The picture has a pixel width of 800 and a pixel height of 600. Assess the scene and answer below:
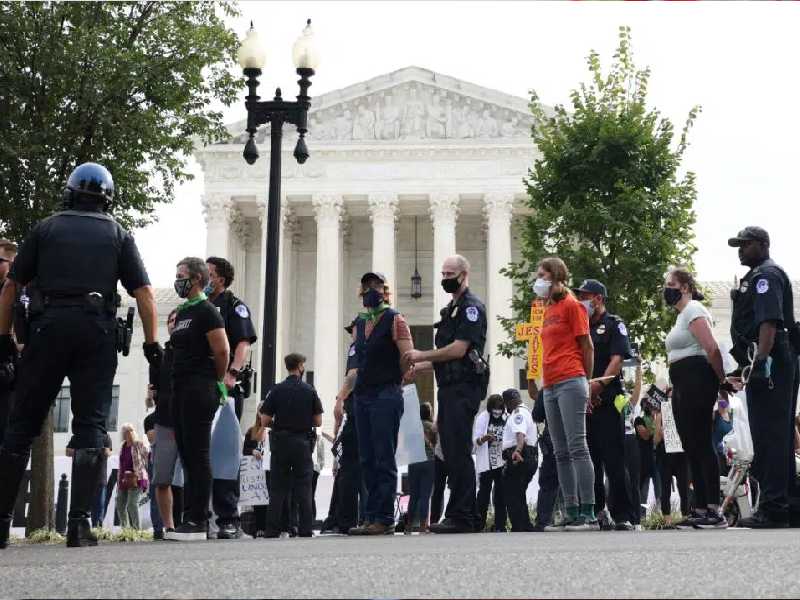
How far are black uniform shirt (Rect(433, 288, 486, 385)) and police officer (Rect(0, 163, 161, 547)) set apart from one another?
2.75m

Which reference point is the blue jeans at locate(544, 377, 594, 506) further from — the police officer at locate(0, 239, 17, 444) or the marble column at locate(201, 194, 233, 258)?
the marble column at locate(201, 194, 233, 258)

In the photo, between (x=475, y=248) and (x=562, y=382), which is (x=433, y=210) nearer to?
(x=475, y=248)

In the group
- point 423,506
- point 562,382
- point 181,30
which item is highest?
point 181,30

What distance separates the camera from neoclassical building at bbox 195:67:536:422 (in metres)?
48.1

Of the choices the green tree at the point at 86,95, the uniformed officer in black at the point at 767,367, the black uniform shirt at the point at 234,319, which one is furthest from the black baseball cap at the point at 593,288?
the green tree at the point at 86,95

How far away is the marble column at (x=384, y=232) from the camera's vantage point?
4769 centimetres

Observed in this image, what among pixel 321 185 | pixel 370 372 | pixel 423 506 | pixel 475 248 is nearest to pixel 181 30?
pixel 423 506

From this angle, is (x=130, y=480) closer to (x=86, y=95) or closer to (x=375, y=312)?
(x=86, y=95)

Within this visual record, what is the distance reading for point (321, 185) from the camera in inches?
1928

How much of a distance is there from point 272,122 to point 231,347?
18.2 feet

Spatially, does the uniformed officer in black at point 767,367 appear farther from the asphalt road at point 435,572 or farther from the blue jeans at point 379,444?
the blue jeans at point 379,444

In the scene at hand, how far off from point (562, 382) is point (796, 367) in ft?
5.46

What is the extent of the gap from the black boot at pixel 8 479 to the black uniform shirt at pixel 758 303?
484 cm

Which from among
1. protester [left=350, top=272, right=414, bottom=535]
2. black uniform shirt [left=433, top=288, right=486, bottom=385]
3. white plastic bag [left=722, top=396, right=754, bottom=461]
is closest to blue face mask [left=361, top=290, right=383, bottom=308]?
protester [left=350, top=272, right=414, bottom=535]
